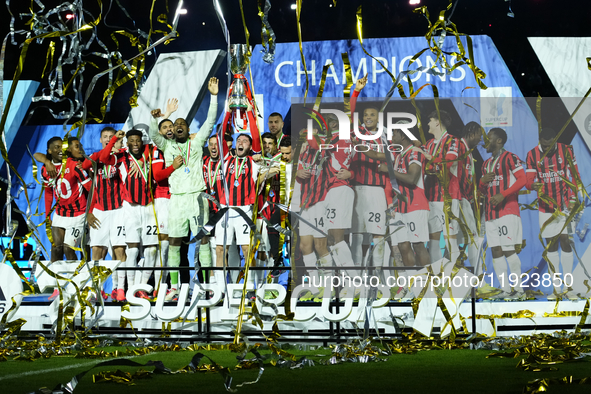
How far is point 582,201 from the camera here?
16.3 feet

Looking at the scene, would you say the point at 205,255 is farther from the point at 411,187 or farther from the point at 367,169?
the point at 411,187

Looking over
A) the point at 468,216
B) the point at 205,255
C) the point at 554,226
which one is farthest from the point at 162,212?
the point at 554,226

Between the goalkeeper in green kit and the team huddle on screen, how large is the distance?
11 millimetres

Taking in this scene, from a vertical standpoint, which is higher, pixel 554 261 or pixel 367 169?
pixel 367 169

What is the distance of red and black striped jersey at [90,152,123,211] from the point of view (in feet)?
19.6

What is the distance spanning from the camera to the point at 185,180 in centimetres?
565

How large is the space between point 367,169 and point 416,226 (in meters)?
0.63

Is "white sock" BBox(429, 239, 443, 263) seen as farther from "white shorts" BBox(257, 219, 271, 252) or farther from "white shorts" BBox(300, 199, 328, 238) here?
"white shorts" BBox(257, 219, 271, 252)

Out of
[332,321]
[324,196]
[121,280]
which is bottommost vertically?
[332,321]

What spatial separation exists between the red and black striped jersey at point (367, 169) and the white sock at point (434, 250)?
0.66 m

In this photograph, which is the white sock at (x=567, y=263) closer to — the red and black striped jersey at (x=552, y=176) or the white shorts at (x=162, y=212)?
the red and black striped jersey at (x=552, y=176)

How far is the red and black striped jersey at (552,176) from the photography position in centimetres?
505

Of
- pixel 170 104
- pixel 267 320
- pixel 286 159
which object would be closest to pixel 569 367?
pixel 267 320

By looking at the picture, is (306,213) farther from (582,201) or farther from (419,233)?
(582,201)
